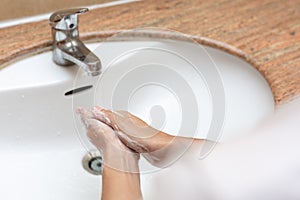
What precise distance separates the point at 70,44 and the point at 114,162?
225mm

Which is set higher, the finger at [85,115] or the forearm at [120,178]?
the finger at [85,115]

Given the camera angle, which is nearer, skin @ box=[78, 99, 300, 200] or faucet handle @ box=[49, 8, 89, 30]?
skin @ box=[78, 99, 300, 200]

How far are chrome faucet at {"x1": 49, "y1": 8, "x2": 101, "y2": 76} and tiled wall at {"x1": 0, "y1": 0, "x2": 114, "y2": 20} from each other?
0.15 m

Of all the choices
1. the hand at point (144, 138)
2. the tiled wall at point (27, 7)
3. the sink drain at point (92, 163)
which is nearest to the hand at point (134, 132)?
the hand at point (144, 138)

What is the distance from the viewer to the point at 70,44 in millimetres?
751

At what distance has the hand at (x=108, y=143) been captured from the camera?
65cm

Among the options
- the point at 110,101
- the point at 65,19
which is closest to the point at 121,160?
the point at 110,101

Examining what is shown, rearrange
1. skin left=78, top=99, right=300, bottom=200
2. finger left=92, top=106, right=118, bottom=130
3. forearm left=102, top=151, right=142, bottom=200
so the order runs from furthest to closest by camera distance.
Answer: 1. finger left=92, top=106, right=118, bottom=130
2. forearm left=102, top=151, right=142, bottom=200
3. skin left=78, top=99, right=300, bottom=200

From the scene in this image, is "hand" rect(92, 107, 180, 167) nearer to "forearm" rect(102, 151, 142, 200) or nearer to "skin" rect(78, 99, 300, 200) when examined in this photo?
"forearm" rect(102, 151, 142, 200)

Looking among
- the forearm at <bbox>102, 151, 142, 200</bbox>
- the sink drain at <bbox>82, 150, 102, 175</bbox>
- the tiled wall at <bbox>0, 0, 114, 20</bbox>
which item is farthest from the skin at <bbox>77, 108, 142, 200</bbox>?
the tiled wall at <bbox>0, 0, 114, 20</bbox>

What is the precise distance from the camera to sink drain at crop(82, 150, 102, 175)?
2.60 feet

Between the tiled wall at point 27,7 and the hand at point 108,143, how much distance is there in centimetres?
28

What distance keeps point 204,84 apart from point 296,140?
1.19 ft

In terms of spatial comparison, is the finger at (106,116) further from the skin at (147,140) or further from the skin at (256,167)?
the skin at (256,167)
